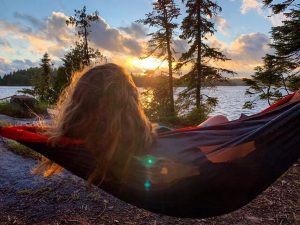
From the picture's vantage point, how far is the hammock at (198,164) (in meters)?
2.15

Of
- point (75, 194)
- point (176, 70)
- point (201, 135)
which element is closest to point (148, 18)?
point (176, 70)

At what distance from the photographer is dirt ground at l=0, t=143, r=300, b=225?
155 inches

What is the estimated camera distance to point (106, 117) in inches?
80.1

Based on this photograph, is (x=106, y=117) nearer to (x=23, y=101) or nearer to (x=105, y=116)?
(x=105, y=116)

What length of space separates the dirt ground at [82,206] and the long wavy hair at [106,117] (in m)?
2.05

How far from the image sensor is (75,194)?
4566 millimetres

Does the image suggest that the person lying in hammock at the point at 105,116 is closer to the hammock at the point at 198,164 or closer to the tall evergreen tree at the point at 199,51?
the hammock at the point at 198,164

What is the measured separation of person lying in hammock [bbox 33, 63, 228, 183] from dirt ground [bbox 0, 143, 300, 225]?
2053mm

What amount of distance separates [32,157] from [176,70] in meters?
14.0

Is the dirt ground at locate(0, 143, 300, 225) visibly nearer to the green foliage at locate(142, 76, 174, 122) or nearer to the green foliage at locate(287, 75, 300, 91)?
the green foliage at locate(287, 75, 300, 91)

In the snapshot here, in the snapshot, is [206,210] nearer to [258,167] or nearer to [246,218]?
[258,167]

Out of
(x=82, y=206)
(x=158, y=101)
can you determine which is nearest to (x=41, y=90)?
(x=158, y=101)

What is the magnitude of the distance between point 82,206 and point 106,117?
99.9 inches

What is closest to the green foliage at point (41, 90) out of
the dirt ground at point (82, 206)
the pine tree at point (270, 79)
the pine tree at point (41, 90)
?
the pine tree at point (41, 90)
